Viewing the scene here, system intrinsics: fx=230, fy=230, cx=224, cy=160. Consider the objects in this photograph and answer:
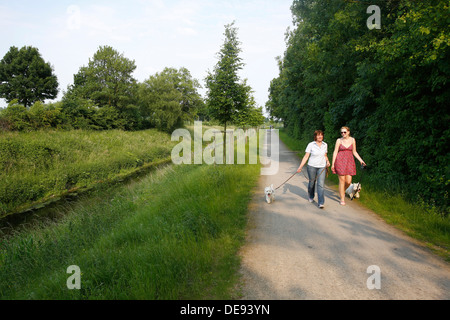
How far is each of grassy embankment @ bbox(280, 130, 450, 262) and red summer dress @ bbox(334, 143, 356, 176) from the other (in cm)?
94

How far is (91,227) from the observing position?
262 inches

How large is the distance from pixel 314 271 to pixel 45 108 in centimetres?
2526

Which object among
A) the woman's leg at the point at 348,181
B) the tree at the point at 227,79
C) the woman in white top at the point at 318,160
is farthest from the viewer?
the tree at the point at 227,79

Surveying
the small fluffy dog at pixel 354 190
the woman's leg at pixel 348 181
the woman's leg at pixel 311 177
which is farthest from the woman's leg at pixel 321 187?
the small fluffy dog at pixel 354 190

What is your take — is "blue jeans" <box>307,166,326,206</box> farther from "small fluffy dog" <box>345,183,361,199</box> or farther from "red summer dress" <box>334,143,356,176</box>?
"small fluffy dog" <box>345,183,361,199</box>

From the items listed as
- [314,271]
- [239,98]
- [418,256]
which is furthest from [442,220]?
[239,98]

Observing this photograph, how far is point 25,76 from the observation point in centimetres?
3175

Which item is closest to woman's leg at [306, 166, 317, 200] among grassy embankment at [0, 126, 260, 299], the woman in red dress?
the woman in red dress

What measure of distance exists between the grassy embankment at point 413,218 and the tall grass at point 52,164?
1357 cm

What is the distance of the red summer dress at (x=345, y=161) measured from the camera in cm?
630

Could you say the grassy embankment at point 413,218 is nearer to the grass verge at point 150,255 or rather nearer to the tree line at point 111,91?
the grass verge at point 150,255
